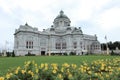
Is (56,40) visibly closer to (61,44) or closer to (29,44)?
(61,44)

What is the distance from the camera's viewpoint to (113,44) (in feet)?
257

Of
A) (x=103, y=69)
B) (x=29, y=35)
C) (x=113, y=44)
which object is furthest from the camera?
(x=113, y=44)

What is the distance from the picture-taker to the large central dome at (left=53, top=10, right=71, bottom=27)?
65625 mm

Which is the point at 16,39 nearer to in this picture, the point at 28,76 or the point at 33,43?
the point at 33,43

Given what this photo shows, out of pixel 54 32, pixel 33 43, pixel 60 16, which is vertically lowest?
pixel 33 43

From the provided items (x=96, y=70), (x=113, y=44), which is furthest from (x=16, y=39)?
(x=96, y=70)

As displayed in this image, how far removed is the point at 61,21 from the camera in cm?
6562

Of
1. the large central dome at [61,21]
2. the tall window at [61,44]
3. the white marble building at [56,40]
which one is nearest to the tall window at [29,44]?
the white marble building at [56,40]

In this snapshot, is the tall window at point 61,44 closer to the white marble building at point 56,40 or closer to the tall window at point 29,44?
the white marble building at point 56,40

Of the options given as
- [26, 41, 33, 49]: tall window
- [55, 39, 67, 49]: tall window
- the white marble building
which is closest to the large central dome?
the white marble building

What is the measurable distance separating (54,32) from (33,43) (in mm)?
10046

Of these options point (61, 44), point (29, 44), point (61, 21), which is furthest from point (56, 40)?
point (29, 44)

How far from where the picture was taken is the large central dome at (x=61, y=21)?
6562cm

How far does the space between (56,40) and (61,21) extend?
7709 mm
